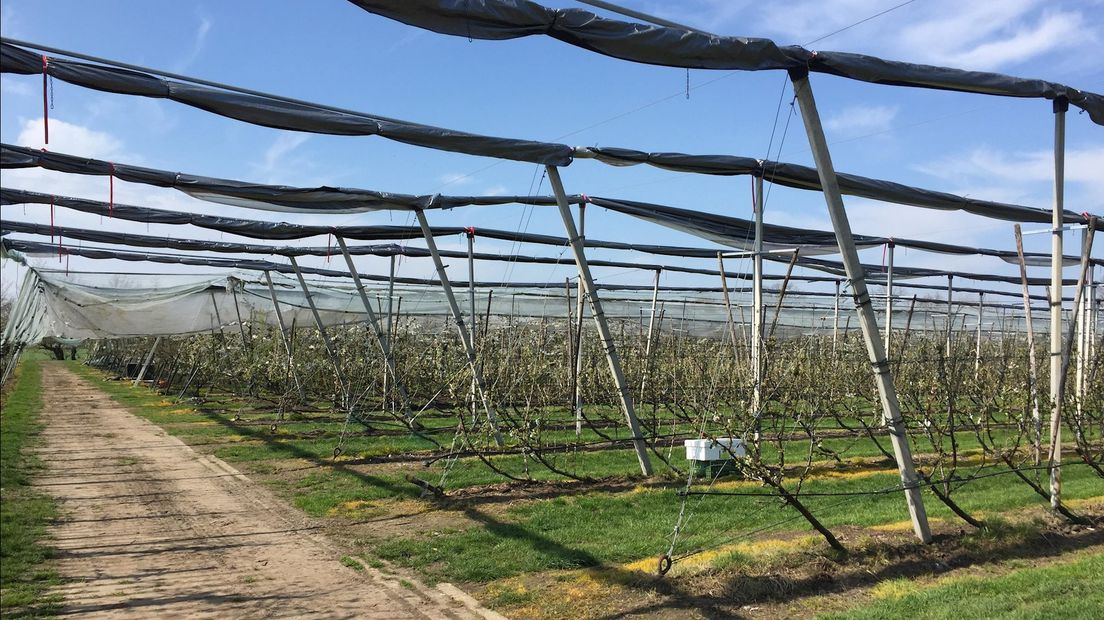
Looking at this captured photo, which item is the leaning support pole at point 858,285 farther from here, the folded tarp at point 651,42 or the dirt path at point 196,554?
the dirt path at point 196,554

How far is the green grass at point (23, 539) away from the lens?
461cm

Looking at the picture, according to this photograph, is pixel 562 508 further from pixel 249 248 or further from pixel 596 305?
pixel 249 248

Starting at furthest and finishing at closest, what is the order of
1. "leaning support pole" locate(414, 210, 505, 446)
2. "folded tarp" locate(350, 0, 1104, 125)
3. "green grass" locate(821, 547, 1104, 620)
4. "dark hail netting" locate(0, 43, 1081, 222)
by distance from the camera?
"leaning support pole" locate(414, 210, 505, 446)
"dark hail netting" locate(0, 43, 1081, 222)
"green grass" locate(821, 547, 1104, 620)
"folded tarp" locate(350, 0, 1104, 125)

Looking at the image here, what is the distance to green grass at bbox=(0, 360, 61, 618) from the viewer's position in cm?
461

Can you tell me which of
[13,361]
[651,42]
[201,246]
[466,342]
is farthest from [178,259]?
[651,42]

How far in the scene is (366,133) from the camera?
18.2ft

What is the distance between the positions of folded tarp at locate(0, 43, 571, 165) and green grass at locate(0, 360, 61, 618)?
9.52 feet

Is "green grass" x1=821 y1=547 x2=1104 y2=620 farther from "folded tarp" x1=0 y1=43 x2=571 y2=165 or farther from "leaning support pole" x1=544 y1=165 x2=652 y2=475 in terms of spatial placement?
"folded tarp" x1=0 y1=43 x2=571 y2=165

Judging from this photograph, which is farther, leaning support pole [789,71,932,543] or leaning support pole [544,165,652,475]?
leaning support pole [544,165,652,475]

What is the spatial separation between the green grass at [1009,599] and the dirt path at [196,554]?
7.49 ft

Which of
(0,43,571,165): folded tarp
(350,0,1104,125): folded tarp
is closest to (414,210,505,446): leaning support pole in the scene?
(0,43,571,165): folded tarp

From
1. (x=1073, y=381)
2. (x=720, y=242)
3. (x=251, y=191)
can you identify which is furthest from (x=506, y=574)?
(x=1073, y=381)

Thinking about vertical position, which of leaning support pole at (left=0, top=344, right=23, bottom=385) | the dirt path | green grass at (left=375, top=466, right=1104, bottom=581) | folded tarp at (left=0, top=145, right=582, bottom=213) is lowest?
the dirt path

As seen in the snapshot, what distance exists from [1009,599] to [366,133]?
4.78 meters
